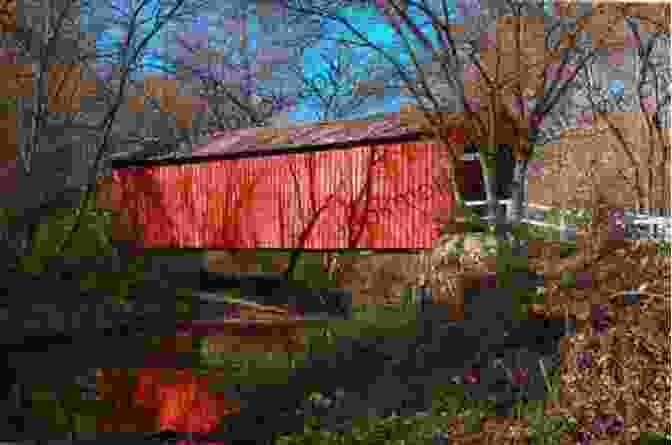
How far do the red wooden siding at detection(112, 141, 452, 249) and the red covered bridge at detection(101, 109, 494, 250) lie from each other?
21mm

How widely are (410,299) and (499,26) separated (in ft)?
17.4

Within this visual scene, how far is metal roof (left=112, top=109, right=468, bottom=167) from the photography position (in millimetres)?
14417

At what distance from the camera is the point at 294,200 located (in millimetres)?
15375

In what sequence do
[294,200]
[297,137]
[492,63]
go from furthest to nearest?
[297,137]
[294,200]
[492,63]

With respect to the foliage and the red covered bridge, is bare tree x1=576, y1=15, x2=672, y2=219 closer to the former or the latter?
the red covered bridge

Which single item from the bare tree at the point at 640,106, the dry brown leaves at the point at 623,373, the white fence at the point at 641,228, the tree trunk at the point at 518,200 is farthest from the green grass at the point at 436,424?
the bare tree at the point at 640,106

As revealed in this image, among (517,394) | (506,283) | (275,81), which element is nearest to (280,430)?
(517,394)

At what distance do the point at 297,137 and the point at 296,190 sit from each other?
1.32 m

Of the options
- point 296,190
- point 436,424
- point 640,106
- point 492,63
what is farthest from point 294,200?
point 640,106

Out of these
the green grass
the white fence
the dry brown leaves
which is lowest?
the green grass

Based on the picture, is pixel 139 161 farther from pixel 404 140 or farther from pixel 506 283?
pixel 506 283

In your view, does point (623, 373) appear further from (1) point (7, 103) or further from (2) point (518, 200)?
(1) point (7, 103)

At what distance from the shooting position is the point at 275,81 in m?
26.6

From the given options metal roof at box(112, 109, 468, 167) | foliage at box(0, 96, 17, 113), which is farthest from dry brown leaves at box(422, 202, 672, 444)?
foliage at box(0, 96, 17, 113)
